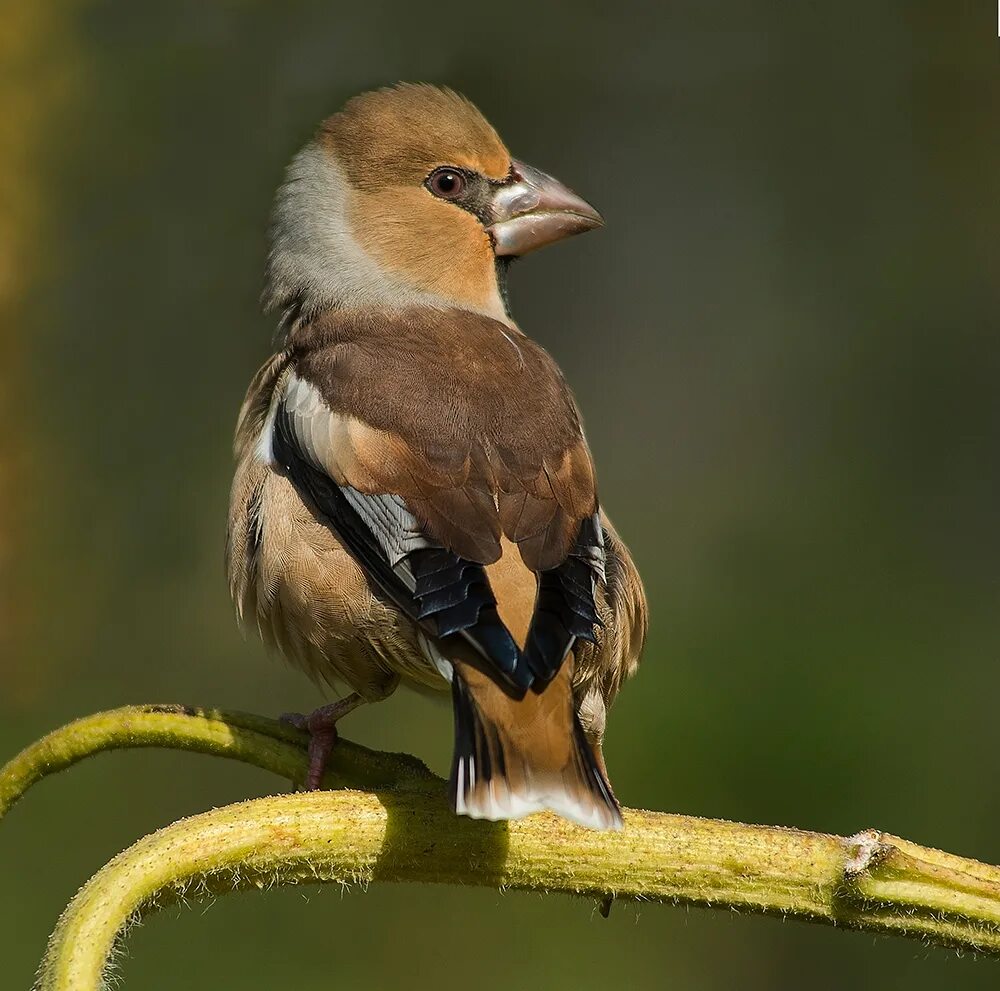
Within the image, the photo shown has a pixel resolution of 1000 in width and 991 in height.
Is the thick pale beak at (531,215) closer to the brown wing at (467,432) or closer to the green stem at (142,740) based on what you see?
the brown wing at (467,432)

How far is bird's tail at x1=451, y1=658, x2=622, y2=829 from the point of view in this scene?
7.38ft

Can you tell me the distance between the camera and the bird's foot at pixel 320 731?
2.49m

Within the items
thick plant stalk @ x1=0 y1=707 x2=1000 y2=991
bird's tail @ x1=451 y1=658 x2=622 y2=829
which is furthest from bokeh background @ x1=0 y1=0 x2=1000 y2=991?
thick plant stalk @ x1=0 y1=707 x2=1000 y2=991

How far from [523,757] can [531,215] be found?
181 centimetres

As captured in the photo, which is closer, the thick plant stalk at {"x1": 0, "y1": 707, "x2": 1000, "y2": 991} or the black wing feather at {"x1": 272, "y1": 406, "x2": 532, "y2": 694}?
the thick plant stalk at {"x1": 0, "y1": 707, "x2": 1000, "y2": 991}

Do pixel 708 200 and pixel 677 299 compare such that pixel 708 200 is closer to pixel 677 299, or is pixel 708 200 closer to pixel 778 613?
pixel 677 299

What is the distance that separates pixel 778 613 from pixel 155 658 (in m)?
2.12

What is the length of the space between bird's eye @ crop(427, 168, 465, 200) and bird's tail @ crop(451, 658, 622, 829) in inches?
62.1

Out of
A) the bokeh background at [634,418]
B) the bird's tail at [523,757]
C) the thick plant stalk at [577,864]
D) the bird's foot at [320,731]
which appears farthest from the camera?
the bokeh background at [634,418]

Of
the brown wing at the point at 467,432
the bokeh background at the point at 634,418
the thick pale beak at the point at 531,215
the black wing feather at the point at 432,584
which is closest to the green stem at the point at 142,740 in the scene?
the black wing feather at the point at 432,584

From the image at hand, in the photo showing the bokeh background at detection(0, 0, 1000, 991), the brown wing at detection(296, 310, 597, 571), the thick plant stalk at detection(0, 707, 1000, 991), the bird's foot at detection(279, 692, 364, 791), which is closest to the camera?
the thick plant stalk at detection(0, 707, 1000, 991)

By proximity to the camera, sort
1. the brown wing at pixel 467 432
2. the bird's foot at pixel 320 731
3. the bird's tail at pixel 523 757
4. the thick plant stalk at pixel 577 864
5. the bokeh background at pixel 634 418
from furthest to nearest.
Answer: the bokeh background at pixel 634 418, the brown wing at pixel 467 432, the bird's foot at pixel 320 731, the bird's tail at pixel 523 757, the thick plant stalk at pixel 577 864

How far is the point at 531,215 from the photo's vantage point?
3.88 metres

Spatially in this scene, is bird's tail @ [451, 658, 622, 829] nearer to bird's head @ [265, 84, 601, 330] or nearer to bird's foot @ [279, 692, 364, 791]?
bird's foot @ [279, 692, 364, 791]
